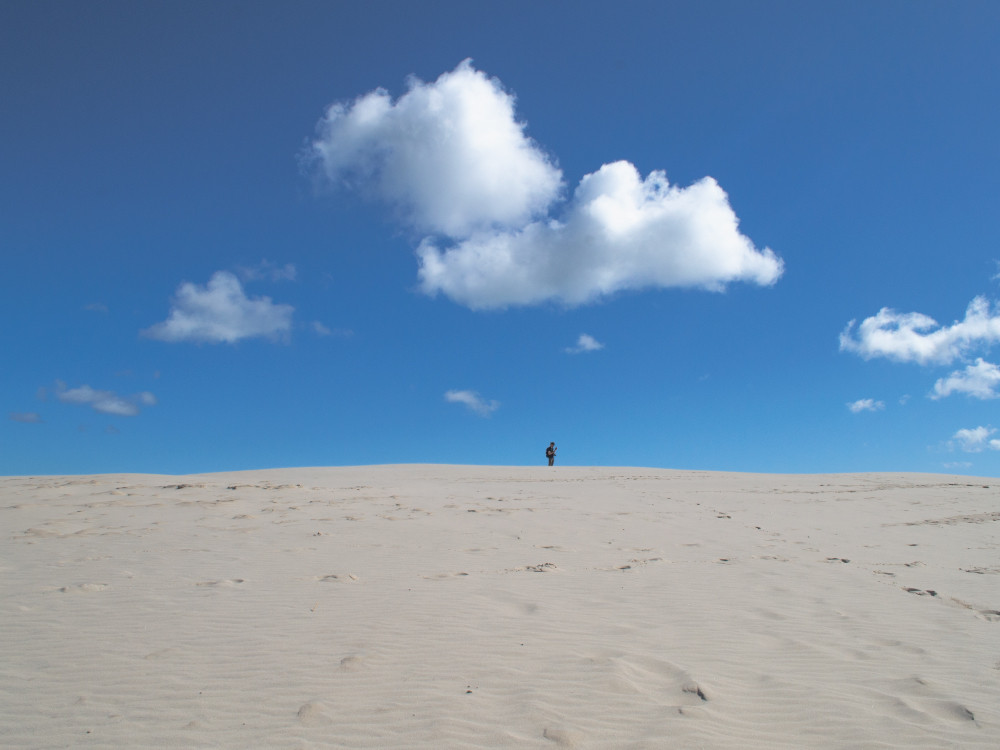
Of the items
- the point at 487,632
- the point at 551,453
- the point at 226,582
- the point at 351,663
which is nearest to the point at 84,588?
the point at 226,582

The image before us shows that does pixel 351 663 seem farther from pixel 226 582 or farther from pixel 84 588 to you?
pixel 84 588

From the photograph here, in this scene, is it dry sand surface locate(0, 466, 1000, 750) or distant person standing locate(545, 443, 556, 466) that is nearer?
dry sand surface locate(0, 466, 1000, 750)

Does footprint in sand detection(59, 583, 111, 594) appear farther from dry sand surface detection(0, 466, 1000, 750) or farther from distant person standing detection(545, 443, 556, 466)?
distant person standing detection(545, 443, 556, 466)

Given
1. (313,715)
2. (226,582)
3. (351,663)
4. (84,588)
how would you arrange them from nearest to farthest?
1. (313,715)
2. (351,663)
3. (84,588)
4. (226,582)

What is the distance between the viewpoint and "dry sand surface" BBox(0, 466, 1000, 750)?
369cm

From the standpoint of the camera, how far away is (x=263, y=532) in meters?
10.0

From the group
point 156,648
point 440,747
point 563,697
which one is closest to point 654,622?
point 563,697

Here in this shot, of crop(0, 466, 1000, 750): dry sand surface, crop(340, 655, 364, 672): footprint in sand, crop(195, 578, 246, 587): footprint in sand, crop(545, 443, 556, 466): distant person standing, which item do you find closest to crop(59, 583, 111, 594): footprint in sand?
crop(0, 466, 1000, 750): dry sand surface

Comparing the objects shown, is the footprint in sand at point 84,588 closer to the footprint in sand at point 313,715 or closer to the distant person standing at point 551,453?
the footprint in sand at point 313,715

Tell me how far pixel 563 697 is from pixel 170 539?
7980 millimetres

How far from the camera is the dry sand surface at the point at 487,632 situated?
12.1 feet

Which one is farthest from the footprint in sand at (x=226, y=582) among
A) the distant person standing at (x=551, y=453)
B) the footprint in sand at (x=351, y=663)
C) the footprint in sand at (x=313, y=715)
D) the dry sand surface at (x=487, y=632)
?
the distant person standing at (x=551, y=453)

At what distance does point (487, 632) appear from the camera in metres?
5.27

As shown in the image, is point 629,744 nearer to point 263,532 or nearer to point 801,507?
point 263,532
